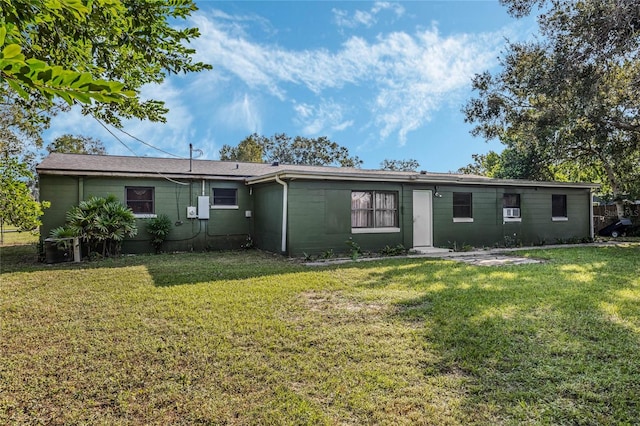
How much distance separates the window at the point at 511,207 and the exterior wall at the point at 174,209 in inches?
348

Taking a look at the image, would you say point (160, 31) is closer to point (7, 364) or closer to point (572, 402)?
point (7, 364)

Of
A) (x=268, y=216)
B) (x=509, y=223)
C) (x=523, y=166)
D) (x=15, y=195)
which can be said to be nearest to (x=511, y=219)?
(x=509, y=223)

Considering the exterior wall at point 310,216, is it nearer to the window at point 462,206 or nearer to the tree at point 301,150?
the window at point 462,206

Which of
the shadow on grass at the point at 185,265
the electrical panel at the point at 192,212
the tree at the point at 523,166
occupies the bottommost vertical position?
the shadow on grass at the point at 185,265

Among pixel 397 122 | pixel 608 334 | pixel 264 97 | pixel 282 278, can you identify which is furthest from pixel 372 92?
pixel 608 334

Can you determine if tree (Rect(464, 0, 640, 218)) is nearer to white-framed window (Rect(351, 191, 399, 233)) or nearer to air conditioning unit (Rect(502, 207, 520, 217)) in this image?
air conditioning unit (Rect(502, 207, 520, 217))

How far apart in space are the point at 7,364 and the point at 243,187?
366 inches

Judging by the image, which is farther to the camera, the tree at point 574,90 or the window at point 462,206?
the window at point 462,206

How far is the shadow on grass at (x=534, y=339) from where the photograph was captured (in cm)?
262

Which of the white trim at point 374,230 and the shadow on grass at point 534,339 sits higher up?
the white trim at point 374,230

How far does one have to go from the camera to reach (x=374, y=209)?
10.8 meters

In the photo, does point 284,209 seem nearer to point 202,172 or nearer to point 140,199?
point 202,172

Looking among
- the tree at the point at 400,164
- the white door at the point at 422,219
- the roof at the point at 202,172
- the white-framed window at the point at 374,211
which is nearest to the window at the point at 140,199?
the roof at the point at 202,172

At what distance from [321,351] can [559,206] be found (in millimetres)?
13832
